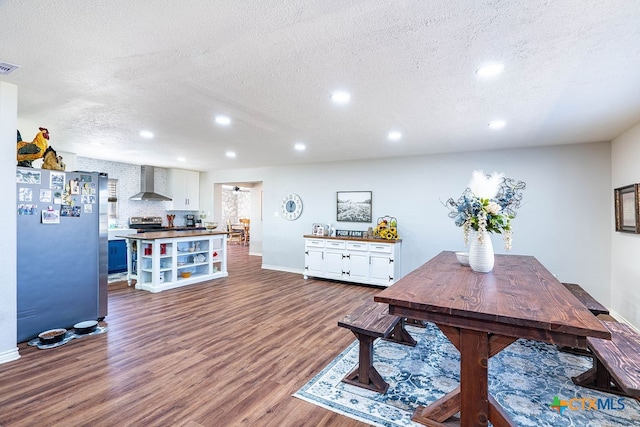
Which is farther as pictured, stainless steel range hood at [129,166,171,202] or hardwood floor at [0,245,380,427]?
stainless steel range hood at [129,166,171,202]

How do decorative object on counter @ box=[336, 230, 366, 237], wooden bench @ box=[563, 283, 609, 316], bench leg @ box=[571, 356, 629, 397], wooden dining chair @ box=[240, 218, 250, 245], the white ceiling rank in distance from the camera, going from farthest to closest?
wooden dining chair @ box=[240, 218, 250, 245]
decorative object on counter @ box=[336, 230, 366, 237]
wooden bench @ box=[563, 283, 609, 316]
bench leg @ box=[571, 356, 629, 397]
the white ceiling

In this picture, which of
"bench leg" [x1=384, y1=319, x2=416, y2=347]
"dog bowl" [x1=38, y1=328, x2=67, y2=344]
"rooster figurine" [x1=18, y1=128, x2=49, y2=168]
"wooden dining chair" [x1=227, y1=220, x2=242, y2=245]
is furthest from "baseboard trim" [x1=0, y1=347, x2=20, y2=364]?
"wooden dining chair" [x1=227, y1=220, x2=242, y2=245]

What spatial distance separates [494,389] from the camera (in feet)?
7.63

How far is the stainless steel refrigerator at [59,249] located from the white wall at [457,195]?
12.5 ft

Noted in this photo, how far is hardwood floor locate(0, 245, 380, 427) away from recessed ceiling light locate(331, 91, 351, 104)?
7.81 feet

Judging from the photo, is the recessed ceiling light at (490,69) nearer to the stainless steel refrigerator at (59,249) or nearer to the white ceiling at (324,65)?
the white ceiling at (324,65)

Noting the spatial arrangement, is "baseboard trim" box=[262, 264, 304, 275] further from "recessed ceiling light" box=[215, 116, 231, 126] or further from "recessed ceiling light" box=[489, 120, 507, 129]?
"recessed ceiling light" box=[489, 120, 507, 129]

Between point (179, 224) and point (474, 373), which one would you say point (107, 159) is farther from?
point (474, 373)

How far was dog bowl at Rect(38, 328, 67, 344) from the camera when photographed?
2.95 m

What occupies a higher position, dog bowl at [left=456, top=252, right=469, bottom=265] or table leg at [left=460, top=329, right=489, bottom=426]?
dog bowl at [left=456, top=252, right=469, bottom=265]

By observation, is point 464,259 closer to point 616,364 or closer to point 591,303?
point 616,364

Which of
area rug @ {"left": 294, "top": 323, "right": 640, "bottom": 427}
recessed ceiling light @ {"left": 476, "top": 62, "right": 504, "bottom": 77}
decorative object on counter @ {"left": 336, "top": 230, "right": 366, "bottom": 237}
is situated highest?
recessed ceiling light @ {"left": 476, "top": 62, "right": 504, "bottom": 77}

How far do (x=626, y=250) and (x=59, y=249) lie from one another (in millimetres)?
6576

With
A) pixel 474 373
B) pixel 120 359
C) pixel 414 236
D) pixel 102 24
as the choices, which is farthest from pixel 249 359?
pixel 414 236
